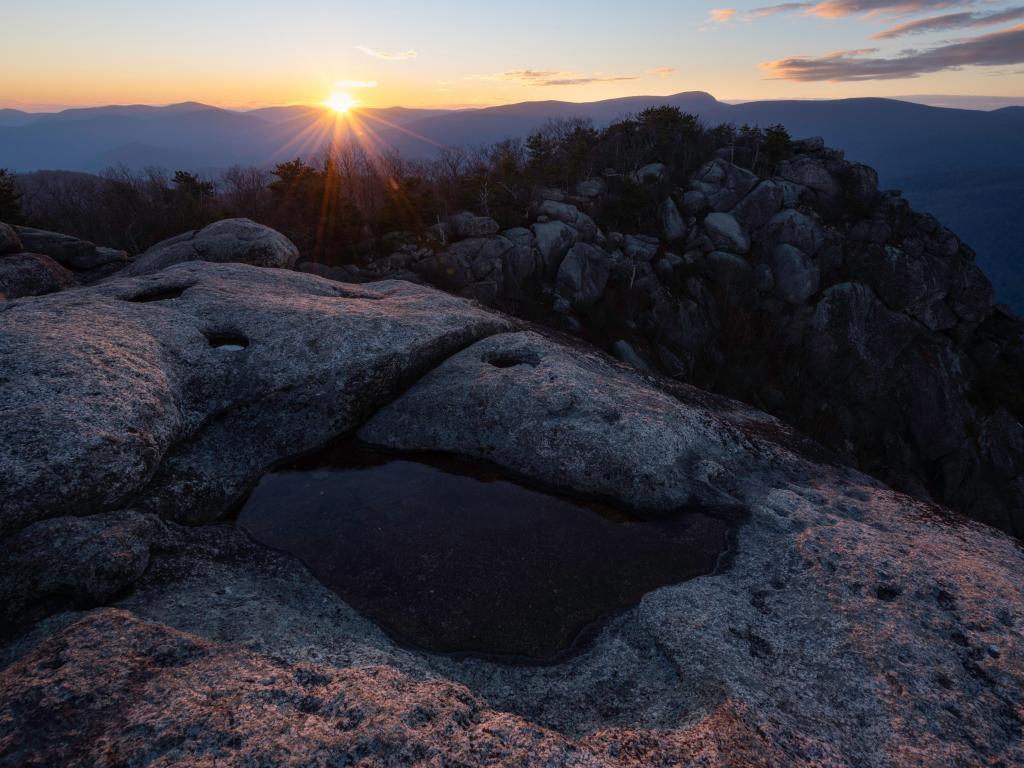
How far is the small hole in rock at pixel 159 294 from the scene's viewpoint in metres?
22.8

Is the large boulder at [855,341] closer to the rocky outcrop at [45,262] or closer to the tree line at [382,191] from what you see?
the tree line at [382,191]

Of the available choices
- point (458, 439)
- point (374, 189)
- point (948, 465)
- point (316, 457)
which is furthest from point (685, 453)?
point (374, 189)

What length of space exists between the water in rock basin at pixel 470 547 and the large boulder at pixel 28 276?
20776mm

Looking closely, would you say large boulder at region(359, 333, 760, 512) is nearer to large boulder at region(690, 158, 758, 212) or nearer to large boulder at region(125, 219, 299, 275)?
large boulder at region(125, 219, 299, 275)

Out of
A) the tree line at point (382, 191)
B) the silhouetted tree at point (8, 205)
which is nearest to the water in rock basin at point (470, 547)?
the silhouetted tree at point (8, 205)

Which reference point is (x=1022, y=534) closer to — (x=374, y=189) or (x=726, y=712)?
(x=726, y=712)

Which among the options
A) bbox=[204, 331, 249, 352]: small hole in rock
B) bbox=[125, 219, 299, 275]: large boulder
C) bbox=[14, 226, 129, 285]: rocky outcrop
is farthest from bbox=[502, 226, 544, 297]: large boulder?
bbox=[204, 331, 249, 352]: small hole in rock

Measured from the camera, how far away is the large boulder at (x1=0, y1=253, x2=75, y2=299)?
1048 inches

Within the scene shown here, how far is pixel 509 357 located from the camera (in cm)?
2306

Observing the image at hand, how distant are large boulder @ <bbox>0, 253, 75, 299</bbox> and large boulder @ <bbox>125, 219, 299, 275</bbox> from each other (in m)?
4.32

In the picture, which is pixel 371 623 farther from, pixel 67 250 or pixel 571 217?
pixel 571 217

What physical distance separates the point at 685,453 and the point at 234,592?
535 inches

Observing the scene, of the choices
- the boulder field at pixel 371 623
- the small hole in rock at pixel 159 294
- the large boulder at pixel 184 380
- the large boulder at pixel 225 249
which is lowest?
the boulder field at pixel 371 623

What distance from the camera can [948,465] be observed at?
198 ft
